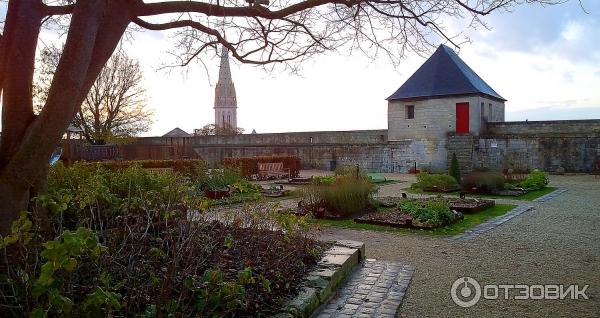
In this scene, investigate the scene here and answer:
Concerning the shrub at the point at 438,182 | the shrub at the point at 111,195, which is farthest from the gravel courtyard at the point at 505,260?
the shrub at the point at 438,182

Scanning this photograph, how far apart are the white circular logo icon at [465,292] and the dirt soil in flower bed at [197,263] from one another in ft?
4.55

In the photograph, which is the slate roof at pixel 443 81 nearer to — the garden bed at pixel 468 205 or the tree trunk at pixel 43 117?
the garden bed at pixel 468 205

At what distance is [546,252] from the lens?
20.4 feet

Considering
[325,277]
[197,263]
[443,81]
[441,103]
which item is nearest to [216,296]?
[197,263]

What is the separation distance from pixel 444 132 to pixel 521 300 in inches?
825

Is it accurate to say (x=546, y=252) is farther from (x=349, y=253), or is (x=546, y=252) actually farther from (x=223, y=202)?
(x=223, y=202)

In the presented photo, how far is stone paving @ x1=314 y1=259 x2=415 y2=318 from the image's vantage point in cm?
391

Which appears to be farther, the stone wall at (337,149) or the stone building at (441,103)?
the stone wall at (337,149)

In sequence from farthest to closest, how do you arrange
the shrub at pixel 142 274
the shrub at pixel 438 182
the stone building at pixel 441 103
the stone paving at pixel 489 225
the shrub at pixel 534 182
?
1. the stone building at pixel 441 103
2. the shrub at pixel 534 182
3. the shrub at pixel 438 182
4. the stone paving at pixel 489 225
5. the shrub at pixel 142 274

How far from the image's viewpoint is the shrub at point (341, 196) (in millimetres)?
9398

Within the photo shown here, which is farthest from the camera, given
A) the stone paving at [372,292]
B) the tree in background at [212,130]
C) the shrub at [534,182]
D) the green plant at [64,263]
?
the tree in background at [212,130]

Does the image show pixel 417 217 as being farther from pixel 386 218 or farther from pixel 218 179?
pixel 218 179
